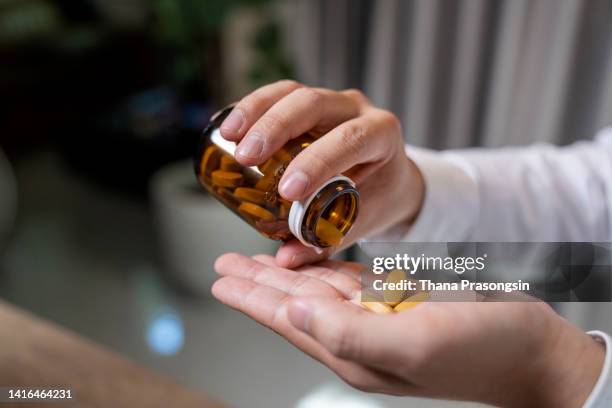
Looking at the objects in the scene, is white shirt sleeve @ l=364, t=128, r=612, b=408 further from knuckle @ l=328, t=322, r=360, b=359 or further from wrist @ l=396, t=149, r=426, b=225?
knuckle @ l=328, t=322, r=360, b=359

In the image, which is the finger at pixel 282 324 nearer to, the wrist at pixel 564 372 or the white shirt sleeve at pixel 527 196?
the wrist at pixel 564 372

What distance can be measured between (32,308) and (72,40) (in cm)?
127

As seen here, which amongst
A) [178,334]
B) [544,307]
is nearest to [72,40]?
[178,334]

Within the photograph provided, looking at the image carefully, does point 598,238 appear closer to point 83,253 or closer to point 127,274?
point 127,274

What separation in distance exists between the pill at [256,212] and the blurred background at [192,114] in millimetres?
226

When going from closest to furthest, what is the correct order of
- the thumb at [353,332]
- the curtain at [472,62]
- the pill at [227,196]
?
1. the thumb at [353,332]
2. the pill at [227,196]
3. the curtain at [472,62]

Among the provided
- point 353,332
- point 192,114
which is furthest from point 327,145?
point 192,114

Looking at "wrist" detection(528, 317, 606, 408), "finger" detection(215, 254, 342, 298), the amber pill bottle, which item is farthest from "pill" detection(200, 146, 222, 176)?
"wrist" detection(528, 317, 606, 408)

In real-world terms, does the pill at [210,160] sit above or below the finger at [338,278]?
above

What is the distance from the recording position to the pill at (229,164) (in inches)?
24.5

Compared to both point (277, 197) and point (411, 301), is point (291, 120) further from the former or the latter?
point (411, 301)

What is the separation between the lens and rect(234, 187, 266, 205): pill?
2.00ft

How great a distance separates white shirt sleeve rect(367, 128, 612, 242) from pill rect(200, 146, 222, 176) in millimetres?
306

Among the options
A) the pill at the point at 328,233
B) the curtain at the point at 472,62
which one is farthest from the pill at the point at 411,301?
the curtain at the point at 472,62
